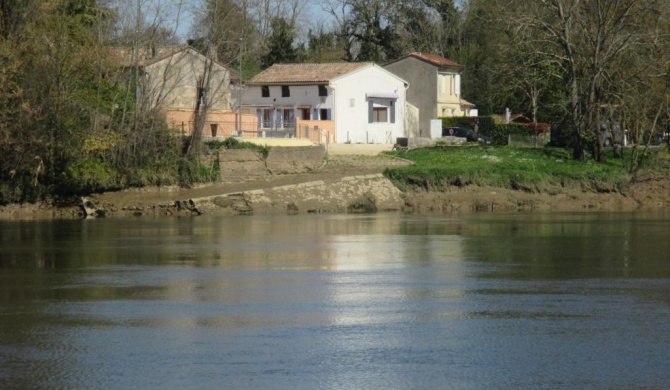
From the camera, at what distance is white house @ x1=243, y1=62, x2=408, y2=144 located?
69.2 meters

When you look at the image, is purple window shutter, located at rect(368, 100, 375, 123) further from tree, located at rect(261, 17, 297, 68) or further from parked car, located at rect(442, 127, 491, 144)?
tree, located at rect(261, 17, 297, 68)

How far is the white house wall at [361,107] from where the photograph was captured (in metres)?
69.2

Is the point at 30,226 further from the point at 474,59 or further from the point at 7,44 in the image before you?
the point at 474,59

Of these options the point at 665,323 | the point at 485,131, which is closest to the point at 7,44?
the point at 665,323

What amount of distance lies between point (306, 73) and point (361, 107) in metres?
4.66

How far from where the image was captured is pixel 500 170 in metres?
51.4

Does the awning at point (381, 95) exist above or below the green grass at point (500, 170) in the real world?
above

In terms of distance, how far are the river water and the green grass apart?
54.3 ft

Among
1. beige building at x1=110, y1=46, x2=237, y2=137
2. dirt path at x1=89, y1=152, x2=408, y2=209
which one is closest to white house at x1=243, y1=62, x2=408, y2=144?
beige building at x1=110, y1=46, x2=237, y2=137

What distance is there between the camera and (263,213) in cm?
4516

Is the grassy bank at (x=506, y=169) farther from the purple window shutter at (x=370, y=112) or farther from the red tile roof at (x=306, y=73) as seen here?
the red tile roof at (x=306, y=73)

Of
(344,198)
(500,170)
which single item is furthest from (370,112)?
(344,198)

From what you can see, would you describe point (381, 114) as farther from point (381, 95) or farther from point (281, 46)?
point (281, 46)

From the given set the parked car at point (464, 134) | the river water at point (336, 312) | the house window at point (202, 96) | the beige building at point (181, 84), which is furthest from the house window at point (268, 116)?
the river water at point (336, 312)
